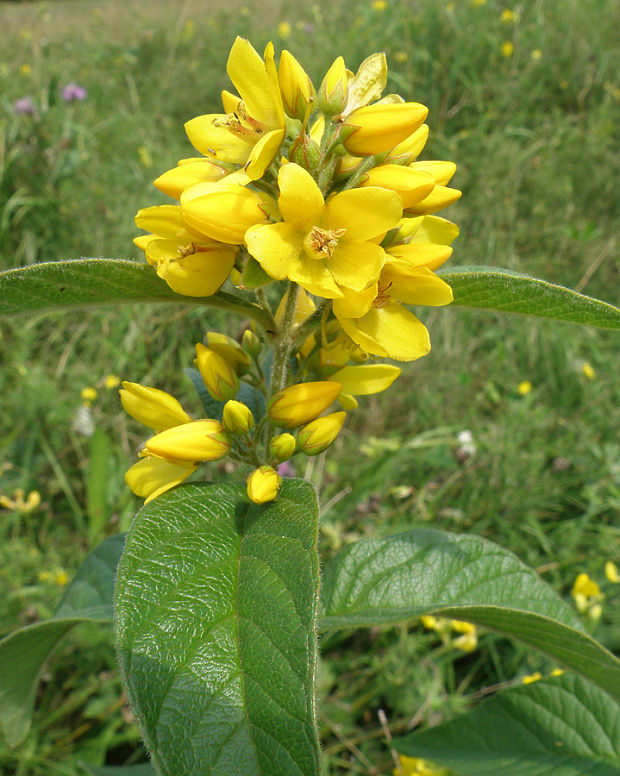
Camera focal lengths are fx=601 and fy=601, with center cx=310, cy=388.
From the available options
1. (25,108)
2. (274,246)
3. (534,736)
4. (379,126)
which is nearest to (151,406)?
(274,246)

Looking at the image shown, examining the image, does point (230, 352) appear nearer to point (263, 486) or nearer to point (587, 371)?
point (263, 486)

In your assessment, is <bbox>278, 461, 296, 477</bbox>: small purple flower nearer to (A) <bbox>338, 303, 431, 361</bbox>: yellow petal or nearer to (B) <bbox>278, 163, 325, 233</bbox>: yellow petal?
(A) <bbox>338, 303, 431, 361</bbox>: yellow petal

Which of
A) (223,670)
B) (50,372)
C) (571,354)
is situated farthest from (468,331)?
(223,670)

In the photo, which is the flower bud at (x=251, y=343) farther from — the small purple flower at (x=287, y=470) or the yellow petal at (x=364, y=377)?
the small purple flower at (x=287, y=470)

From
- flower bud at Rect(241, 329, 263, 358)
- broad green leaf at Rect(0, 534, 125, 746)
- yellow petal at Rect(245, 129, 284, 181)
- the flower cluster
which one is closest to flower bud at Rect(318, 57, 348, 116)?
the flower cluster

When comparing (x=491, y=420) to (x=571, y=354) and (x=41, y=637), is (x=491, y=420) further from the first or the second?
(x=41, y=637)

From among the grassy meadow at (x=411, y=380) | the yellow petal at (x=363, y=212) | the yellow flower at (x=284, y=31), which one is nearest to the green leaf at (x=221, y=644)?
the yellow petal at (x=363, y=212)
